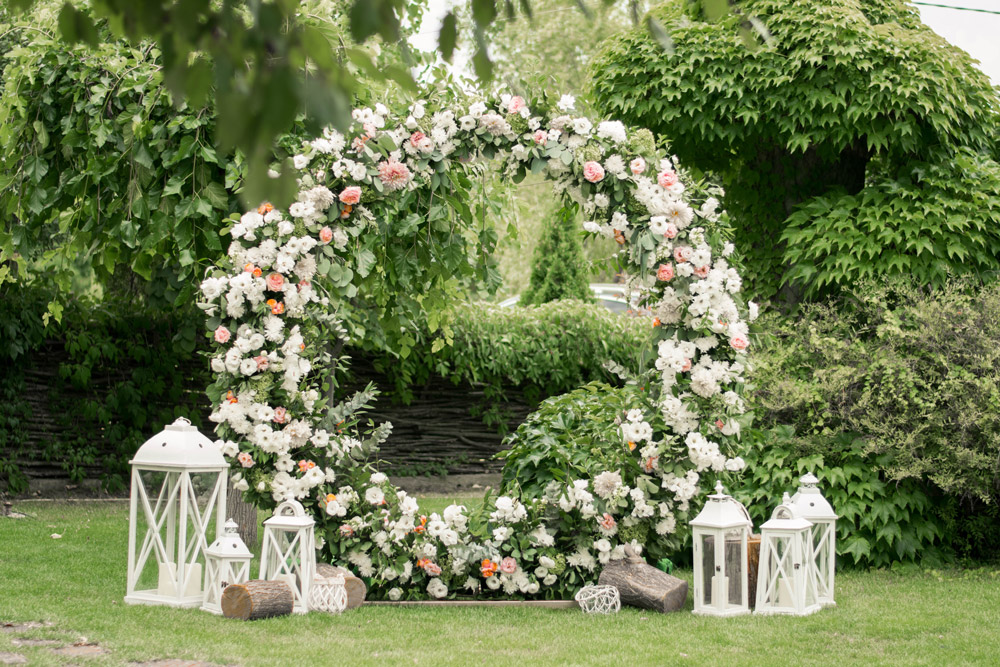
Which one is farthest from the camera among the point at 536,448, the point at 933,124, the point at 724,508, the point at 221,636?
the point at 933,124

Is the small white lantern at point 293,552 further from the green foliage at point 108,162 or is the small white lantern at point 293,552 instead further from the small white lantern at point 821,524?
the small white lantern at point 821,524

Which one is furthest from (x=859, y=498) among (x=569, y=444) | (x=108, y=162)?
(x=108, y=162)

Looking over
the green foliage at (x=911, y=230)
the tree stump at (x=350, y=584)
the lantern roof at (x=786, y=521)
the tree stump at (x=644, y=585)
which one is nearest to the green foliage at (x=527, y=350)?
the green foliage at (x=911, y=230)

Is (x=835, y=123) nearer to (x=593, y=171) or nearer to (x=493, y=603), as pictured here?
(x=593, y=171)

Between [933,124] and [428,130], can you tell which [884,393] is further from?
[428,130]

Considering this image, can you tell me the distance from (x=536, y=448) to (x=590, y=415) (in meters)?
0.44

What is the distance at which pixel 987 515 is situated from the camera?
5766mm

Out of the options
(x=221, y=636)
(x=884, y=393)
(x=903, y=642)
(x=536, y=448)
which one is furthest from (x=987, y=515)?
(x=221, y=636)

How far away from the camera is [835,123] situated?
263 inches

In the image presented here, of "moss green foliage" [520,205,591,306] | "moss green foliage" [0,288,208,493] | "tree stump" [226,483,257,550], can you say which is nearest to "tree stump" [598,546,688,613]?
"tree stump" [226,483,257,550]

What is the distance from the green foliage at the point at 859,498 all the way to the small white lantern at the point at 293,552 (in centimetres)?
269

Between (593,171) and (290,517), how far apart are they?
235cm

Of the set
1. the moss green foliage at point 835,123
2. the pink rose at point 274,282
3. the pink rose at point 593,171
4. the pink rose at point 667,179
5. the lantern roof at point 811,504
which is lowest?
the lantern roof at point 811,504

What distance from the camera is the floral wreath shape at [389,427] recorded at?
468cm
